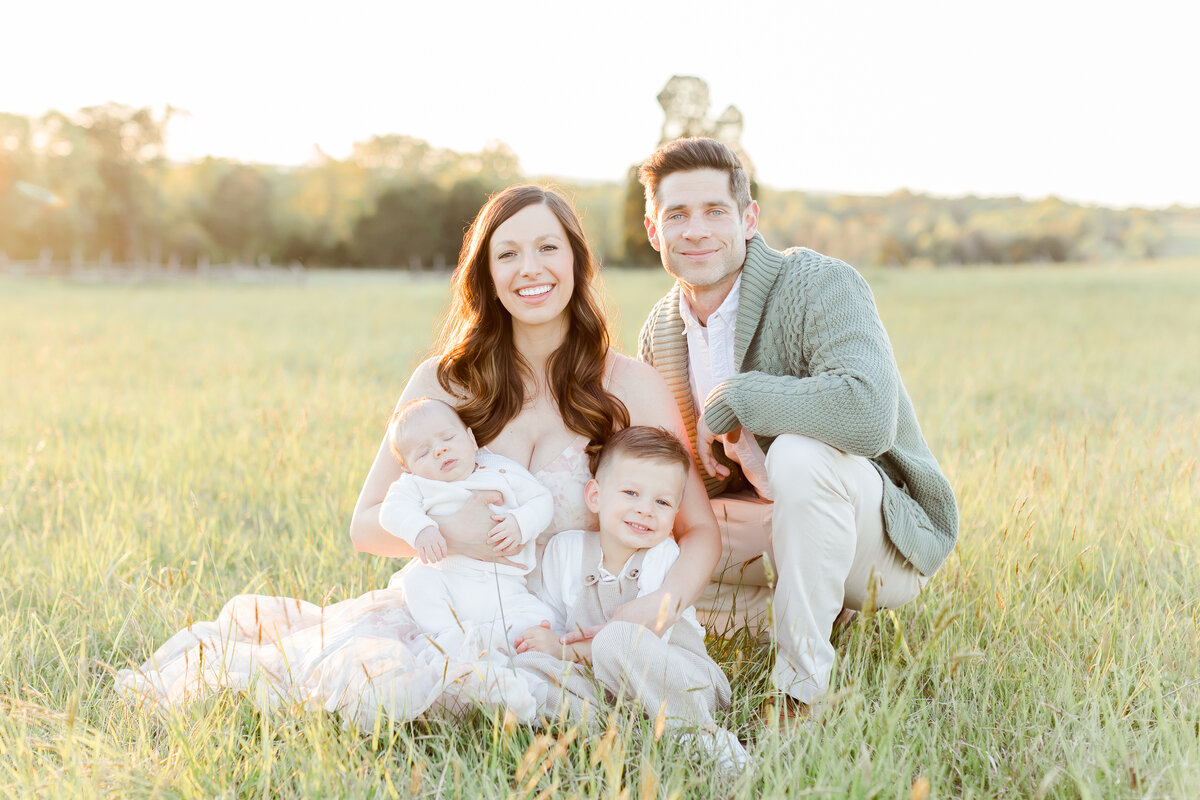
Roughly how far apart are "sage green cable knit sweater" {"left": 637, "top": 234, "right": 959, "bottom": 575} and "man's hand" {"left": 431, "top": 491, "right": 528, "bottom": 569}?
804 millimetres

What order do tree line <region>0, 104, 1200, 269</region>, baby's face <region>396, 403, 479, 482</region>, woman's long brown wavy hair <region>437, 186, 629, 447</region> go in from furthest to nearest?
tree line <region>0, 104, 1200, 269</region> → woman's long brown wavy hair <region>437, 186, 629, 447</region> → baby's face <region>396, 403, 479, 482</region>

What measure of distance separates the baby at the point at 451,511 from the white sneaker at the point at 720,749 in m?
0.65

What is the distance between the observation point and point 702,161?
3242 mm

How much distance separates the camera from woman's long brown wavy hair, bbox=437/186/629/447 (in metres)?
3.16

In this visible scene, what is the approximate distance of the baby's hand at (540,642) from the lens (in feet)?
8.45

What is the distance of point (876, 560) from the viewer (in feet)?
9.40

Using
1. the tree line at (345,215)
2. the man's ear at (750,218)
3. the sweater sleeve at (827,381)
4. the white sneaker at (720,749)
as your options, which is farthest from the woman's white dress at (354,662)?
the tree line at (345,215)

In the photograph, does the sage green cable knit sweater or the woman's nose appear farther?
the woman's nose

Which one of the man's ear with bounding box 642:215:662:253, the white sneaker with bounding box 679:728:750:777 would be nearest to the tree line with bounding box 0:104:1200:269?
the man's ear with bounding box 642:215:662:253

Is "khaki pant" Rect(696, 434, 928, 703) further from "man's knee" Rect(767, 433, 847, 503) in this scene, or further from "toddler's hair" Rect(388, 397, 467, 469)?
"toddler's hair" Rect(388, 397, 467, 469)

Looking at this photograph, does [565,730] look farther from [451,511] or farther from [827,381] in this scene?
[827,381]

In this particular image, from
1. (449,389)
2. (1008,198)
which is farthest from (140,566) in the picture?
(1008,198)

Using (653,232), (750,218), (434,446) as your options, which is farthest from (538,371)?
(750,218)

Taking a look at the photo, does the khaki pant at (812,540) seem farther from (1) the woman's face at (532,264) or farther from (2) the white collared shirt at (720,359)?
(1) the woman's face at (532,264)
